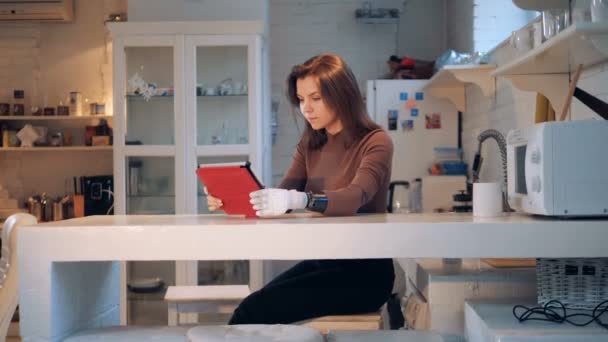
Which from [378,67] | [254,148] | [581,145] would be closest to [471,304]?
[581,145]

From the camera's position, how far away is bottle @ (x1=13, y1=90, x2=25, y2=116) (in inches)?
204

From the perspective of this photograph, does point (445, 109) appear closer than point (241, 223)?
No

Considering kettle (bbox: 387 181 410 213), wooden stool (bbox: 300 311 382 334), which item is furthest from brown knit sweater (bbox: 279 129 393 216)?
kettle (bbox: 387 181 410 213)

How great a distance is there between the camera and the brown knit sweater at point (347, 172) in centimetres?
206

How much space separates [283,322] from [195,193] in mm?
2504

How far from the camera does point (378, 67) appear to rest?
5.14 m

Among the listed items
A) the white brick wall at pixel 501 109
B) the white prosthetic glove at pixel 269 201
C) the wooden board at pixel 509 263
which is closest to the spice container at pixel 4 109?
the white brick wall at pixel 501 109

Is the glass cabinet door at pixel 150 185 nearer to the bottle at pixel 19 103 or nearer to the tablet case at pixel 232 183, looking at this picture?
the bottle at pixel 19 103

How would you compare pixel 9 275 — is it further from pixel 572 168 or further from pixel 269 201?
pixel 572 168

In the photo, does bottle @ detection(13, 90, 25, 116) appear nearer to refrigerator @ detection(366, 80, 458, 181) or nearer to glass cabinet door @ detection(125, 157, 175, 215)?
glass cabinet door @ detection(125, 157, 175, 215)

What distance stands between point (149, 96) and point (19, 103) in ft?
4.42

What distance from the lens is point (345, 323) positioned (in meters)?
1.99

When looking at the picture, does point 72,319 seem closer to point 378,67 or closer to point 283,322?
point 283,322

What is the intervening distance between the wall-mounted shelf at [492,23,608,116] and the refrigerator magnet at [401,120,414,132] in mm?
1844
